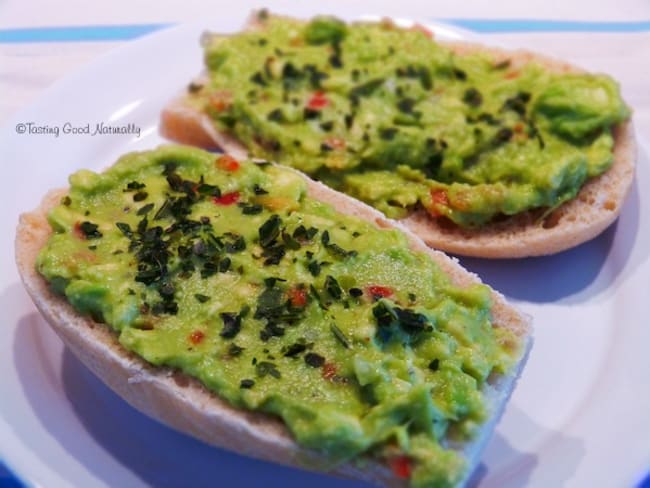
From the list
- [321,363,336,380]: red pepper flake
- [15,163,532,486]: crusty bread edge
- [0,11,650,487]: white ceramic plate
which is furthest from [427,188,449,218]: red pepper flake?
[321,363,336,380]: red pepper flake

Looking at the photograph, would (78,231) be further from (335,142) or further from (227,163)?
(335,142)

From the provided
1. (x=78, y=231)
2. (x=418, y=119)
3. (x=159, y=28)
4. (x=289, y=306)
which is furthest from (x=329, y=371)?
(x=159, y=28)

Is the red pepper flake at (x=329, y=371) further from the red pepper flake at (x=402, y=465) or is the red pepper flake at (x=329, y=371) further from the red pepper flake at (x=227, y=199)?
the red pepper flake at (x=227, y=199)

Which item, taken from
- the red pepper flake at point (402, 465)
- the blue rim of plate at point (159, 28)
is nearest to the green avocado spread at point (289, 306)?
the red pepper flake at point (402, 465)

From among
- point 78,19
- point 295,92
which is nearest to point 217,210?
point 295,92

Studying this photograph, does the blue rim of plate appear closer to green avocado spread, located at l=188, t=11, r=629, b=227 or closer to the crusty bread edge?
green avocado spread, located at l=188, t=11, r=629, b=227

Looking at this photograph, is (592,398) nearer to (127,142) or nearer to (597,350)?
(597,350)
